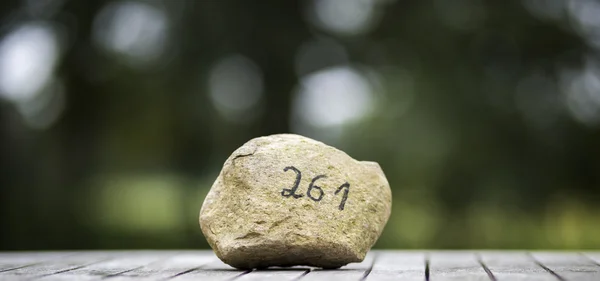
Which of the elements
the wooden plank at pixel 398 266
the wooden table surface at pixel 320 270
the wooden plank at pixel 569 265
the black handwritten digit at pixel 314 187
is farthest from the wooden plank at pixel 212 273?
the wooden plank at pixel 569 265

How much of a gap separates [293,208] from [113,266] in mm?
828

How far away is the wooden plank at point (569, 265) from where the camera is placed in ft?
8.88

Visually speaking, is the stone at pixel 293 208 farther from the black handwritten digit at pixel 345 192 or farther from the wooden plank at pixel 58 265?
the wooden plank at pixel 58 265

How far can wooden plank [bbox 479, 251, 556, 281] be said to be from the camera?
105 inches

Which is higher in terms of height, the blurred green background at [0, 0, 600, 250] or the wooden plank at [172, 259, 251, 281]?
the blurred green background at [0, 0, 600, 250]

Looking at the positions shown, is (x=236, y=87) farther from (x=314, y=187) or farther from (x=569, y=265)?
(x=569, y=265)

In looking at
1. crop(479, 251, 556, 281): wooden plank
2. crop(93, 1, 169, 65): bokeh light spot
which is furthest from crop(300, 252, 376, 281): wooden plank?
crop(93, 1, 169, 65): bokeh light spot

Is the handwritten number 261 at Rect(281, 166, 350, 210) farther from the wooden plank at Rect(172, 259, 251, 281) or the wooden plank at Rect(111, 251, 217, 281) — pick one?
the wooden plank at Rect(111, 251, 217, 281)

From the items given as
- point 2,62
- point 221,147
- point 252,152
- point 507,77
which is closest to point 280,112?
point 221,147

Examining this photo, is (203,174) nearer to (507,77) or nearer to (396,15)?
(396,15)

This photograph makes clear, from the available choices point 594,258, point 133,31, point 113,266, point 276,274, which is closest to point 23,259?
point 113,266

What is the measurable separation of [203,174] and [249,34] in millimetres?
1193

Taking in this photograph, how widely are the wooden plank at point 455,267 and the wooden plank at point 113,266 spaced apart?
114cm

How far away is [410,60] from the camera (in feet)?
21.1
